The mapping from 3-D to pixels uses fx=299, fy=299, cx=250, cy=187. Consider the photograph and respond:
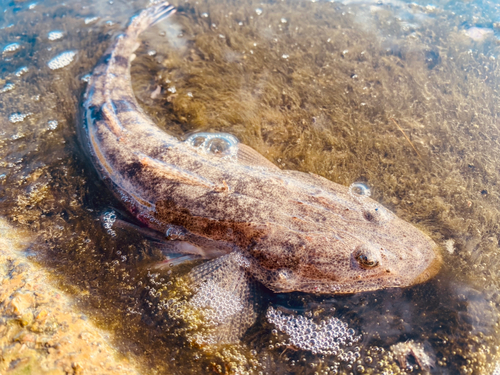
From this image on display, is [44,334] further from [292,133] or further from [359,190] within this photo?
[292,133]

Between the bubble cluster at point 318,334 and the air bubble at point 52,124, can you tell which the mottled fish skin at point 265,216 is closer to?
the bubble cluster at point 318,334

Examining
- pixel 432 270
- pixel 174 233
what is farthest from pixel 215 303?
pixel 432 270

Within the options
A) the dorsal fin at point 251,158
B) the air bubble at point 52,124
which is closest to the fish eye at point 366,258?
the dorsal fin at point 251,158

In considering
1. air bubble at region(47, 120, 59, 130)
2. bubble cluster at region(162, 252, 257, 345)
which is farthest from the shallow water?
bubble cluster at region(162, 252, 257, 345)

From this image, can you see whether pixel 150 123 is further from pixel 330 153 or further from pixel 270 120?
pixel 330 153

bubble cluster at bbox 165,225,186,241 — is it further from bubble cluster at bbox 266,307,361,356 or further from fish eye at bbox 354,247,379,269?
fish eye at bbox 354,247,379,269

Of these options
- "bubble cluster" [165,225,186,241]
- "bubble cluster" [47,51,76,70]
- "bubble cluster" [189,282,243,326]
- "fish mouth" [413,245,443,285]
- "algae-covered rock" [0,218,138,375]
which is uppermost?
"bubble cluster" [47,51,76,70]

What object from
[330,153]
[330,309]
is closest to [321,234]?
[330,309]
